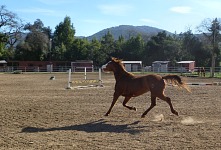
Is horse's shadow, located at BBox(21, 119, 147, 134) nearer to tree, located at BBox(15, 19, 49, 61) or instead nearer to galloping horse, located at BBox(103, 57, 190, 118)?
galloping horse, located at BBox(103, 57, 190, 118)

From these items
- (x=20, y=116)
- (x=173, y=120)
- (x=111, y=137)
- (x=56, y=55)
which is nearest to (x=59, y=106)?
(x=20, y=116)

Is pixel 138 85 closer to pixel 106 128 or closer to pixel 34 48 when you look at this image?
pixel 106 128

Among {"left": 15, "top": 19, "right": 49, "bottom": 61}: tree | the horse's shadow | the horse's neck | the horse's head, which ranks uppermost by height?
{"left": 15, "top": 19, "right": 49, "bottom": 61}: tree

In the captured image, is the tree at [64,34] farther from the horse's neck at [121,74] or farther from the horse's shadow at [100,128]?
the horse's shadow at [100,128]

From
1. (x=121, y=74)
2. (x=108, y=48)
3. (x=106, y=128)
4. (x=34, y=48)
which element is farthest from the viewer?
(x=108, y=48)

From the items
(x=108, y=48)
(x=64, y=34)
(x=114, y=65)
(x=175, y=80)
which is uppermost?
(x=64, y=34)

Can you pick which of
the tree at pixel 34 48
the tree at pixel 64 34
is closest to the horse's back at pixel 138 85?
the tree at pixel 34 48

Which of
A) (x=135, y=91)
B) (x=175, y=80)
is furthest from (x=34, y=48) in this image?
(x=175, y=80)

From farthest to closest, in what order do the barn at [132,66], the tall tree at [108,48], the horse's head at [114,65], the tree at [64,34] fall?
1. the tree at [64,34]
2. the tall tree at [108,48]
3. the barn at [132,66]
4. the horse's head at [114,65]

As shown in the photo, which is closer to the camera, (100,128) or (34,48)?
(100,128)

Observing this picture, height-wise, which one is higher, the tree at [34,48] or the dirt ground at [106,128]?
the tree at [34,48]

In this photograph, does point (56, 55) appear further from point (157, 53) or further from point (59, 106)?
point (59, 106)

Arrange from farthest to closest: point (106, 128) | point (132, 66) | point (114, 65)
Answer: point (132, 66) < point (114, 65) < point (106, 128)

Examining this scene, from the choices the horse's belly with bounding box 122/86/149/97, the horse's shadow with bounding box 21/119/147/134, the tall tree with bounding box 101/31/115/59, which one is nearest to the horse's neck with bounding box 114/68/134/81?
the horse's belly with bounding box 122/86/149/97
